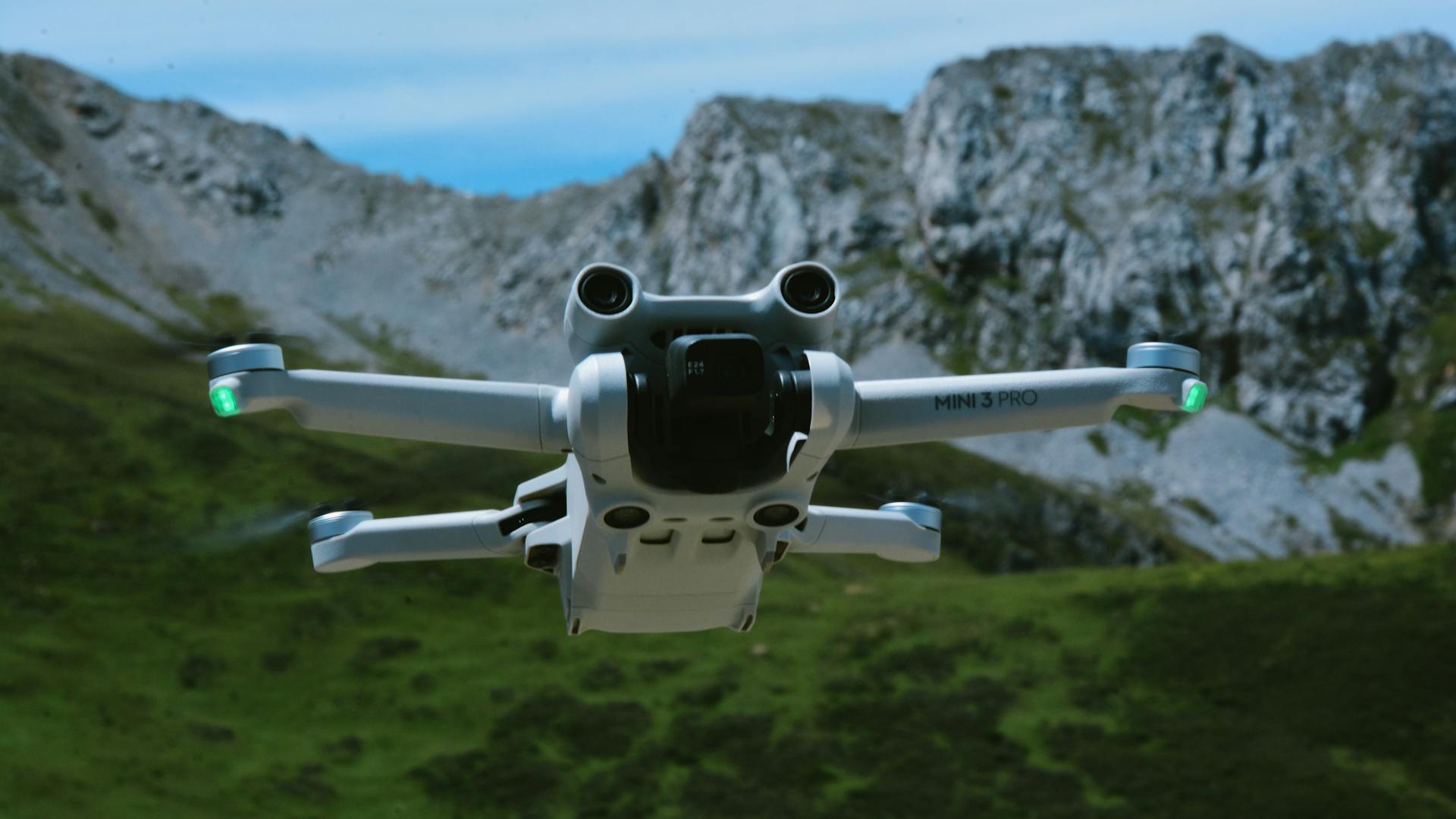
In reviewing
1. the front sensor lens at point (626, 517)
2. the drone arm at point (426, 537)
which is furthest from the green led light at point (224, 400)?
the front sensor lens at point (626, 517)

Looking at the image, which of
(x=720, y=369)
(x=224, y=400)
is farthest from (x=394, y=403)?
(x=720, y=369)

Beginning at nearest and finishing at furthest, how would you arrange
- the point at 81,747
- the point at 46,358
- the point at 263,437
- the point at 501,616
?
the point at 81,747, the point at 501,616, the point at 263,437, the point at 46,358

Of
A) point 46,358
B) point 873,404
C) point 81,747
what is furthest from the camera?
point 46,358

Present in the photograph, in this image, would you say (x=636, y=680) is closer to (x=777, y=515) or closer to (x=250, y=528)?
(x=777, y=515)

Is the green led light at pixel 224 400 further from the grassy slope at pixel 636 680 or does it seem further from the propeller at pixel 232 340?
the grassy slope at pixel 636 680

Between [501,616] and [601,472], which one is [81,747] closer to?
[501,616]

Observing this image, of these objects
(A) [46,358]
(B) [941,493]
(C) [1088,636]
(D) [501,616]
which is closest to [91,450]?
(A) [46,358]
